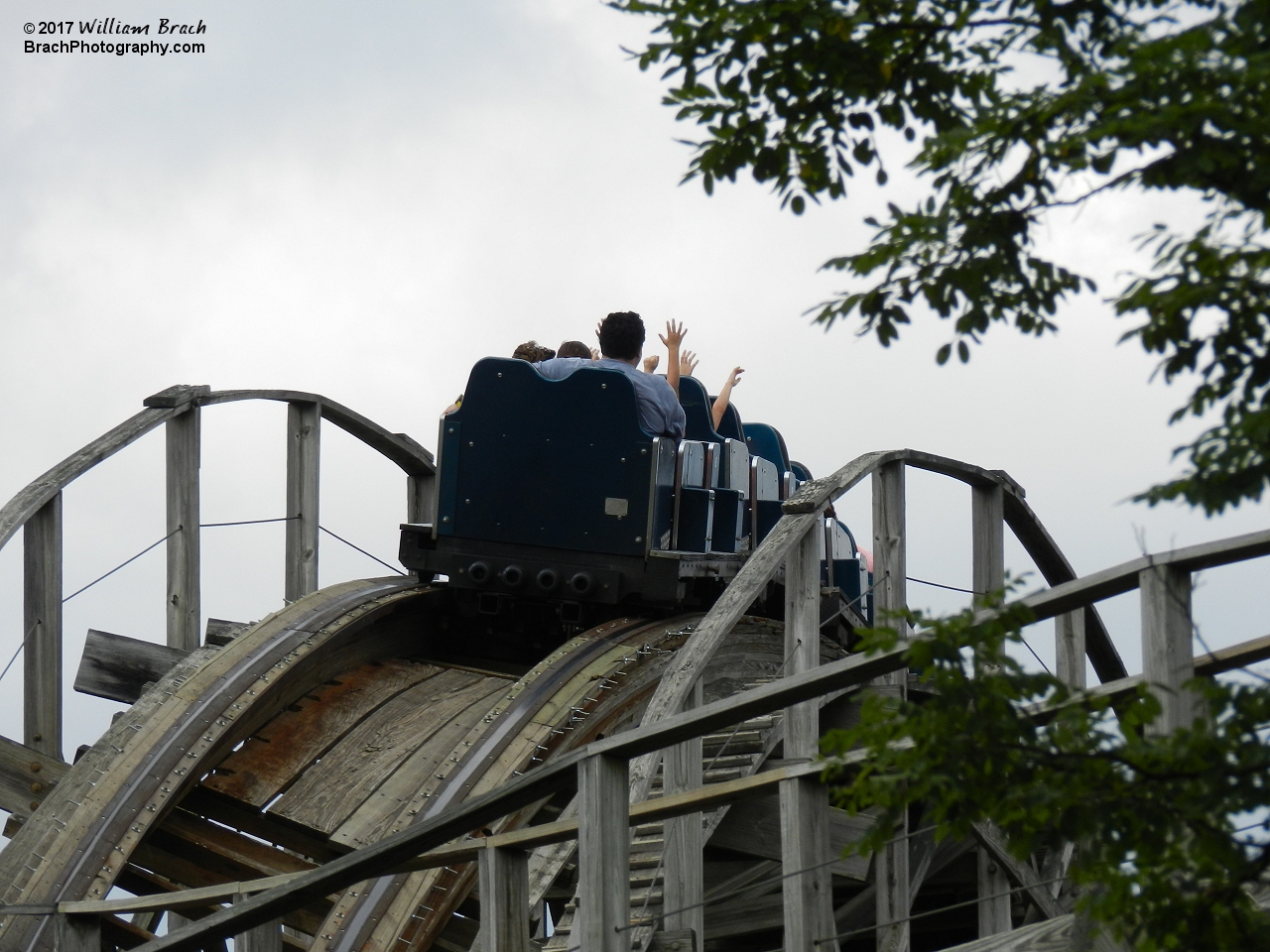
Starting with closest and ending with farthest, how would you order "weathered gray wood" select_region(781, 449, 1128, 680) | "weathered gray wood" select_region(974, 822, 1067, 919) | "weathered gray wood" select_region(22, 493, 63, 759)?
"weathered gray wood" select_region(781, 449, 1128, 680) < "weathered gray wood" select_region(974, 822, 1067, 919) < "weathered gray wood" select_region(22, 493, 63, 759)

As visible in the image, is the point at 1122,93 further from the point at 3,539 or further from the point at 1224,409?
the point at 3,539

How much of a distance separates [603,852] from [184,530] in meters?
4.30

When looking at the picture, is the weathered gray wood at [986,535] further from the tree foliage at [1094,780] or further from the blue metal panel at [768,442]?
the tree foliage at [1094,780]

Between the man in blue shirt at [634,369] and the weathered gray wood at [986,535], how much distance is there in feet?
4.48

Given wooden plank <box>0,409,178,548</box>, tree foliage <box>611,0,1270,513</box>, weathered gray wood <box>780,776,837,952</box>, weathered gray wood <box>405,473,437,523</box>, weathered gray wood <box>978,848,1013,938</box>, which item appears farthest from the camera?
weathered gray wood <box>405,473,437,523</box>

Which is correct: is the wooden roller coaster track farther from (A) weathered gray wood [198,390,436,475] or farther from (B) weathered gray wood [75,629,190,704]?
(B) weathered gray wood [75,629,190,704]

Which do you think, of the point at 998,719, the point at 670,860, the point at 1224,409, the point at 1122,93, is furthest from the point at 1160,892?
the point at 670,860

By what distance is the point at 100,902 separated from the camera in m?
4.01

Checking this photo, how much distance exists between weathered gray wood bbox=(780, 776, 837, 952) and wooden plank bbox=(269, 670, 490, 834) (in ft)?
8.64

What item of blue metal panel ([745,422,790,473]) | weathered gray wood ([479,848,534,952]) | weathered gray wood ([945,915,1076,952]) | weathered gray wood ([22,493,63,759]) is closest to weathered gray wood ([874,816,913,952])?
weathered gray wood ([479,848,534,952])

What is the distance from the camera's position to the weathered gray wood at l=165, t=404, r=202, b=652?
6.51 metres

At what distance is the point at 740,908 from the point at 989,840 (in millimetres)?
1002

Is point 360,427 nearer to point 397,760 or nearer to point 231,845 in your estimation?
point 397,760

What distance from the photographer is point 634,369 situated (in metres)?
6.21
